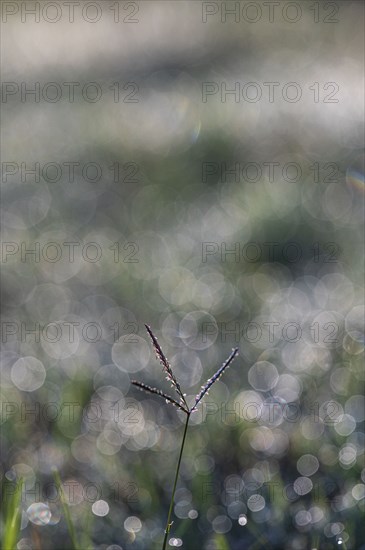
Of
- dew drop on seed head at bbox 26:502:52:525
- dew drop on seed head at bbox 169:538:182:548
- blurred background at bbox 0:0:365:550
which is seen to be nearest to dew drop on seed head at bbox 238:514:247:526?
blurred background at bbox 0:0:365:550

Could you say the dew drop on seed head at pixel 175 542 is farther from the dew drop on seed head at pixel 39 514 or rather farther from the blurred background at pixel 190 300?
the dew drop on seed head at pixel 39 514

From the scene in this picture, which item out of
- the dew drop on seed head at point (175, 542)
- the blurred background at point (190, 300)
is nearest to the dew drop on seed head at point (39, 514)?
the blurred background at point (190, 300)

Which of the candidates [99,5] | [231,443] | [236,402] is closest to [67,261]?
[236,402]

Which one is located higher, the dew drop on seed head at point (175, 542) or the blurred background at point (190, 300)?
the dew drop on seed head at point (175, 542)

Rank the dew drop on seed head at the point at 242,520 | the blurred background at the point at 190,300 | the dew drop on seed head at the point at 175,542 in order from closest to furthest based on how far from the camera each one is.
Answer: the dew drop on seed head at the point at 175,542, the dew drop on seed head at the point at 242,520, the blurred background at the point at 190,300

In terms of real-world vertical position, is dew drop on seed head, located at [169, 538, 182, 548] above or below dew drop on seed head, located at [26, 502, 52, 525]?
above

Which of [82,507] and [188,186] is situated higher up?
[82,507]

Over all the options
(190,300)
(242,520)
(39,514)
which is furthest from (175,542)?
(190,300)

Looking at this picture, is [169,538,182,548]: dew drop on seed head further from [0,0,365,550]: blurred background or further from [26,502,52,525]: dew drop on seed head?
[26,502,52,525]: dew drop on seed head

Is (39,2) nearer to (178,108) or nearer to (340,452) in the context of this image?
(178,108)
